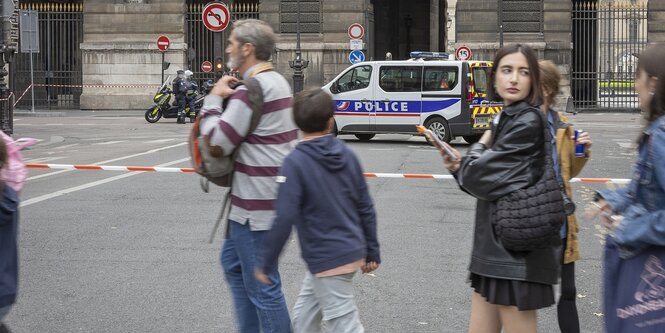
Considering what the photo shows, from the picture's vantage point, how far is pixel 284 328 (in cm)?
514

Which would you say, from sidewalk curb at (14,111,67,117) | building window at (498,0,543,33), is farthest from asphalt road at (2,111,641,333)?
building window at (498,0,543,33)

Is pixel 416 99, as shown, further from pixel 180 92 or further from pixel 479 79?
pixel 180 92

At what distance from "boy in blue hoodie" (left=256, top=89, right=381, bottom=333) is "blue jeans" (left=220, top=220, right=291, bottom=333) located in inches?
10.4

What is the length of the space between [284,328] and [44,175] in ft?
35.5

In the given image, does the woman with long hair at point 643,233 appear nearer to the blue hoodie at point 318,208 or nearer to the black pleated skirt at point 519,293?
the black pleated skirt at point 519,293

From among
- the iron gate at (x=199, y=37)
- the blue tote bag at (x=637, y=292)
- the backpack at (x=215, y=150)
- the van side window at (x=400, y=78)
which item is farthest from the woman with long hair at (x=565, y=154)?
the iron gate at (x=199, y=37)

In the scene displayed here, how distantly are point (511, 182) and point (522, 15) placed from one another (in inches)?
1303

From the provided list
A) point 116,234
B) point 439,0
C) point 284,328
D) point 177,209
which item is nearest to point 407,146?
point 177,209

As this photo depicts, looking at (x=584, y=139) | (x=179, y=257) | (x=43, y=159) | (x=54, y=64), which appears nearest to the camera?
(x=584, y=139)

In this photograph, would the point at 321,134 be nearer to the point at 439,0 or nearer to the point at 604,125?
the point at 604,125

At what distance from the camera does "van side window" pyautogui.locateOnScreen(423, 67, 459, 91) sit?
72.3 feet

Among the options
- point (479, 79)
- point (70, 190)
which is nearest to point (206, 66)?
point (479, 79)

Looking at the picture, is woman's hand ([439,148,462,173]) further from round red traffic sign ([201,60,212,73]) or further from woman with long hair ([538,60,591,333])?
round red traffic sign ([201,60,212,73])

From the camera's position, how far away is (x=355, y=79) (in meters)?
22.8
